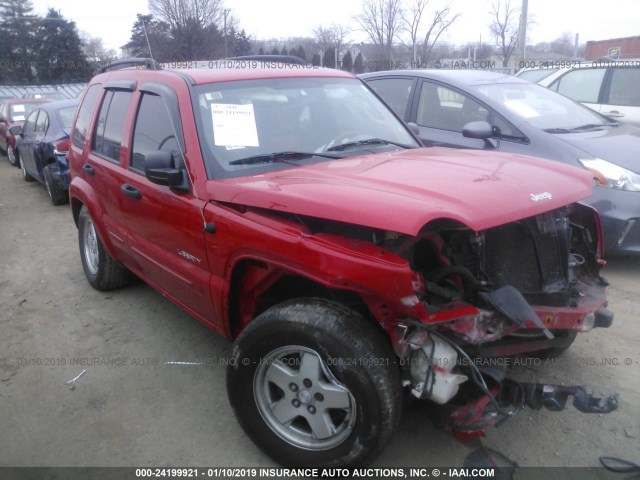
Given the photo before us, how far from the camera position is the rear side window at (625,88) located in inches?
291

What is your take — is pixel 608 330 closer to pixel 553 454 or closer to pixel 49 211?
pixel 553 454

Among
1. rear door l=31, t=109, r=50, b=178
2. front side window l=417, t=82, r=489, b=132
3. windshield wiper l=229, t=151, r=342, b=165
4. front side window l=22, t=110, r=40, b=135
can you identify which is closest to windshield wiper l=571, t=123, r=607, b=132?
front side window l=417, t=82, r=489, b=132

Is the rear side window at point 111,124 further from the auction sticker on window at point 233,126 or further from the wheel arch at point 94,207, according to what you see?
the auction sticker on window at point 233,126

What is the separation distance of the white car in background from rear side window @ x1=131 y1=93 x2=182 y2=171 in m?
6.32

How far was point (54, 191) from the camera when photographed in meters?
8.44

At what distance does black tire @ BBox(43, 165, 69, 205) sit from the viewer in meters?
8.32

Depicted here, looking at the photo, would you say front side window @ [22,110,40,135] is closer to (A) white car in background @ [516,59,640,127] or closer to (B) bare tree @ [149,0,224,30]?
(A) white car in background @ [516,59,640,127]

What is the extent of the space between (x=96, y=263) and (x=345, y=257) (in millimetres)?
3469

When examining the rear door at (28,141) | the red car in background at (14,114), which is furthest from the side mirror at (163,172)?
the red car in background at (14,114)

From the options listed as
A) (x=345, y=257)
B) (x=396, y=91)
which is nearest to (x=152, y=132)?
(x=345, y=257)

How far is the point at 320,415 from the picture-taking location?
2.53 m

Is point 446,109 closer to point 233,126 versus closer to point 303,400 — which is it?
point 233,126

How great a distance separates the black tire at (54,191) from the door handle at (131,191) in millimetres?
5406

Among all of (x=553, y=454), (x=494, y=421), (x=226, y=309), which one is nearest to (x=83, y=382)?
(x=226, y=309)
